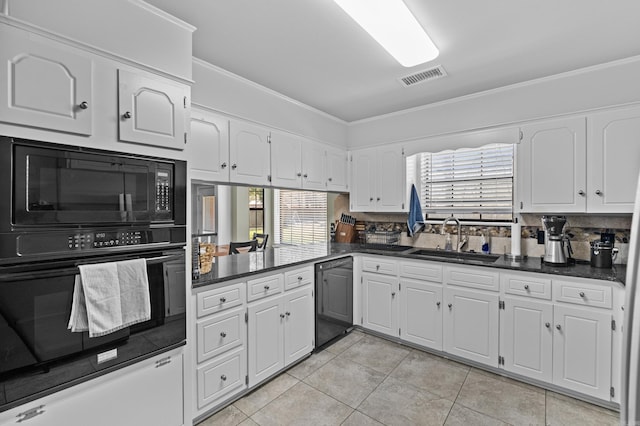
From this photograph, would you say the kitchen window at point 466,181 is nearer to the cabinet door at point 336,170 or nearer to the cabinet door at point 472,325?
the cabinet door at point 336,170

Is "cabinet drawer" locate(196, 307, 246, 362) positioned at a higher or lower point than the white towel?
lower

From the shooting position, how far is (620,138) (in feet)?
8.27

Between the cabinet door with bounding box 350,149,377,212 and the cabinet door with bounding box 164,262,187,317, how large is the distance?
256 centimetres

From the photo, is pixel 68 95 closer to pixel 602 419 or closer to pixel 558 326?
pixel 558 326

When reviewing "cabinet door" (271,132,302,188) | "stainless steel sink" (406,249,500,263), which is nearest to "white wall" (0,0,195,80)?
"cabinet door" (271,132,302,188)

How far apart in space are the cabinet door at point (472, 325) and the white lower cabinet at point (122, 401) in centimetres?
230

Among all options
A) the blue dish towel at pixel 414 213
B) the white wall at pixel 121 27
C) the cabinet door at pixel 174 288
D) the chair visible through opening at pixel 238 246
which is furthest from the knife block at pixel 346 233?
the white wall at pixel 121 27

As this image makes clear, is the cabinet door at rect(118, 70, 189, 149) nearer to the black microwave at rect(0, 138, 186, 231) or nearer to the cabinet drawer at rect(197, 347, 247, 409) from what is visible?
the black microwave at rect(0, 138, 186, 231)

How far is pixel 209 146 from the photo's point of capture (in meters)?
2.54

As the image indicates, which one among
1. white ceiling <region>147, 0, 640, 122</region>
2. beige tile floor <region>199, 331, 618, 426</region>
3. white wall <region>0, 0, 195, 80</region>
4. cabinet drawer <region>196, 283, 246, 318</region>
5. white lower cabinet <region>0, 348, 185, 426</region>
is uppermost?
white ceiling <region>147, 0, 640, 122</region>

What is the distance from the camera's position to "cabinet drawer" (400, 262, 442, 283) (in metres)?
3.06

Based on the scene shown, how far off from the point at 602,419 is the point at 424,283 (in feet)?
4.95

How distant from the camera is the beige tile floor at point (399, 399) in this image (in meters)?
2.19

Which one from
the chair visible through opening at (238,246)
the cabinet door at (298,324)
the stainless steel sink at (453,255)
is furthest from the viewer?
the chair visible through opening at (238,246)
